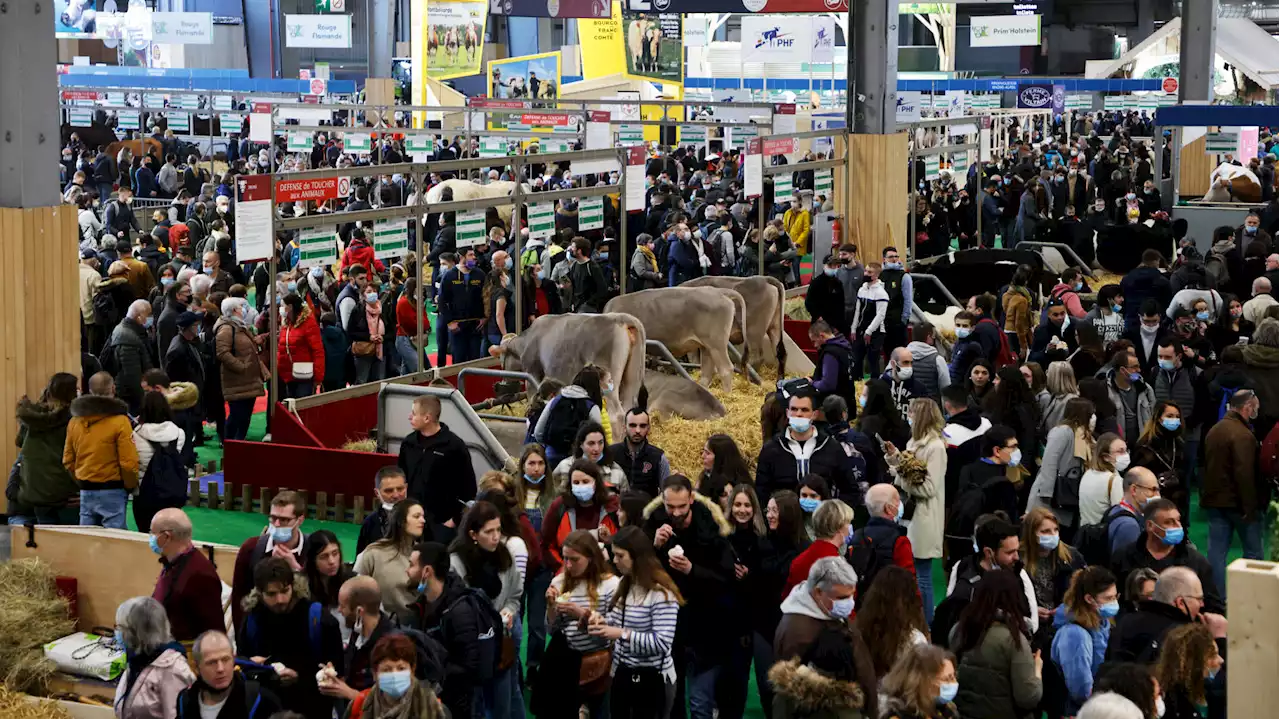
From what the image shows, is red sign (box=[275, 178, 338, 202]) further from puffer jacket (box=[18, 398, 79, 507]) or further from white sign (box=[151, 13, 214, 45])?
white sign (box=[151, 13, 214, 45])

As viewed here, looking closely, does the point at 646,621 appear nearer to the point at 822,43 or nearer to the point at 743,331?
the point at 743,331

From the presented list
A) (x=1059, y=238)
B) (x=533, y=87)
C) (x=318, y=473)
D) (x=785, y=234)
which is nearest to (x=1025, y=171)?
(x=1059, y=238)

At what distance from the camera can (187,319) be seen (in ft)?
47.0

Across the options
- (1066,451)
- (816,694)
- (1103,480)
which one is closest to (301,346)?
(1066,451)

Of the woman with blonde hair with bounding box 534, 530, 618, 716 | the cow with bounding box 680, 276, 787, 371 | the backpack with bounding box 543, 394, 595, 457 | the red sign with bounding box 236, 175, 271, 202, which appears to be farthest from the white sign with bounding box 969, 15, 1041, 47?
the woman with blonde hair with bounding box 534, 530, 618, 716

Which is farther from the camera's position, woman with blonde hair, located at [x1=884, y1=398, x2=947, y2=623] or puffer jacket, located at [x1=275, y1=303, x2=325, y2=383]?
puffer jacket, located at [x1=275, y1=303, x2=325, y2=383]

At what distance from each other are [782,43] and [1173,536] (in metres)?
34.5

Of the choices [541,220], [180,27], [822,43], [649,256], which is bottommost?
[649,256]

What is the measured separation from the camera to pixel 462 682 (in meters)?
7.09

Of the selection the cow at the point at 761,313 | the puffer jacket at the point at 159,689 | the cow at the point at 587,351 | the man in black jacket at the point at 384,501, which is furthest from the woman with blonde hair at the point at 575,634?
the cow at the point at 761,313

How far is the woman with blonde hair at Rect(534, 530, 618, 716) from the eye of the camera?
725 cm

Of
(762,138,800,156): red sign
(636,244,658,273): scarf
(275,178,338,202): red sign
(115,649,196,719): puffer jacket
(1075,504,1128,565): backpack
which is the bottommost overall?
(115,649,196,719): puffer jacket

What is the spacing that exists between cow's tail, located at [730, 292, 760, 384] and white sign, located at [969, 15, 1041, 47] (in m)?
32.2

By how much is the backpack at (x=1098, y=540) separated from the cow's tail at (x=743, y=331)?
25.7 feet
